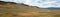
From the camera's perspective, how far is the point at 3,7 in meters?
1.20

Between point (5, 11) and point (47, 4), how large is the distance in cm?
48

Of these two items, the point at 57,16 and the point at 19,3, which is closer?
the point at 57,16

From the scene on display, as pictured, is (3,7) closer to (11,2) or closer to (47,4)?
(11,2)

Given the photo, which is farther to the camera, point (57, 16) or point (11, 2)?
point (11, 2)

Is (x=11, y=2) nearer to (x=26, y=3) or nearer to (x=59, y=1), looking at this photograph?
(x=26, y=3)

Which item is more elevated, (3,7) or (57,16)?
(3,7)

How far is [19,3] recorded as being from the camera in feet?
4.07

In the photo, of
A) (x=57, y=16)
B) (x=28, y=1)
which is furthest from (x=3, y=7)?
(x=57, y=16)

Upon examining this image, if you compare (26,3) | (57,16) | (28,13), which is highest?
(26,3)

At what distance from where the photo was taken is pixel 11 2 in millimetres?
1247

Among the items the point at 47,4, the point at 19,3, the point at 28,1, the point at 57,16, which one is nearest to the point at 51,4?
the point at 47,4

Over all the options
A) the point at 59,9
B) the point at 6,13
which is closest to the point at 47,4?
the point at 59,9

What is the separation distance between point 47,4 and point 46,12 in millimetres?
100

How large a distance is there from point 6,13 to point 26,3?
0.26 meters
